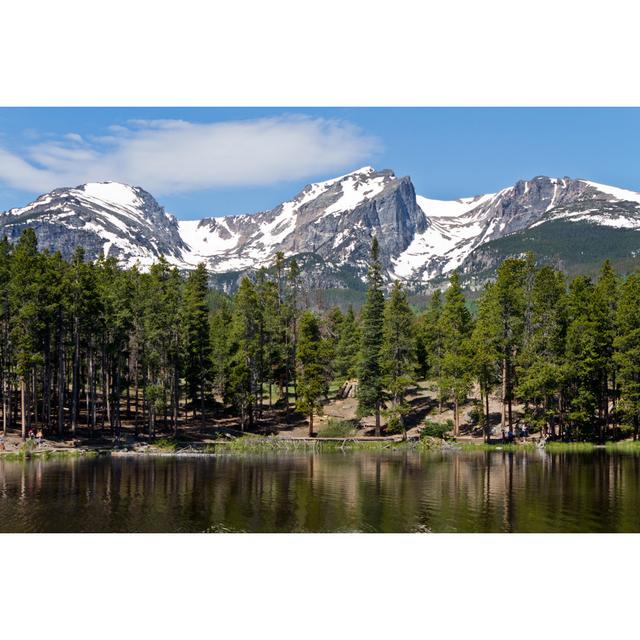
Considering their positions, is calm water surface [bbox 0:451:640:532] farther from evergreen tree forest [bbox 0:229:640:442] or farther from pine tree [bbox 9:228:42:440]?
evergreen tree forest [bbox 0:229:640:442]

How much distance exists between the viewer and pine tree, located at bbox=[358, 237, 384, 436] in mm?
76750

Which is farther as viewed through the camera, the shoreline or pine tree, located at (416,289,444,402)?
pine tree, located at (416,289,444,402)

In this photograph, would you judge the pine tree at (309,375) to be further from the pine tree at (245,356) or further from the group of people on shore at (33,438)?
the group of people on shore at (33,438)

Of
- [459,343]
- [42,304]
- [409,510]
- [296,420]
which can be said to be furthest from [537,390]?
[42,304]

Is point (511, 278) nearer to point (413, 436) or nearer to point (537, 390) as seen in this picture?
point (537, 390)

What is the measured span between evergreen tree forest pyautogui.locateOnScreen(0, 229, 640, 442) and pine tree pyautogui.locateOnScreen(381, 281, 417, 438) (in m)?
0.17

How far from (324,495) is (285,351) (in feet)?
156

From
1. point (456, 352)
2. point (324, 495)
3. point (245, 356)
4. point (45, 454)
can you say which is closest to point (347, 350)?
point (245, 356)

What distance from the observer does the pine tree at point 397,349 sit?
75.0 metres

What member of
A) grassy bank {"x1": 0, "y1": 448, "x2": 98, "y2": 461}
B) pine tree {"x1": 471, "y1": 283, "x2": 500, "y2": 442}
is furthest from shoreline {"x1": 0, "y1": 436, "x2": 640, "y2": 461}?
pine tree {"x1": 471, "y1": 283, "x2": 500, "y2": 442}

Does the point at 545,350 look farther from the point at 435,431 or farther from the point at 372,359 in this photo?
the point at 372,359

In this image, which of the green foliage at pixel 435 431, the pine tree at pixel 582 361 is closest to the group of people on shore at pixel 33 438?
the green foliage at pixel 435 431
